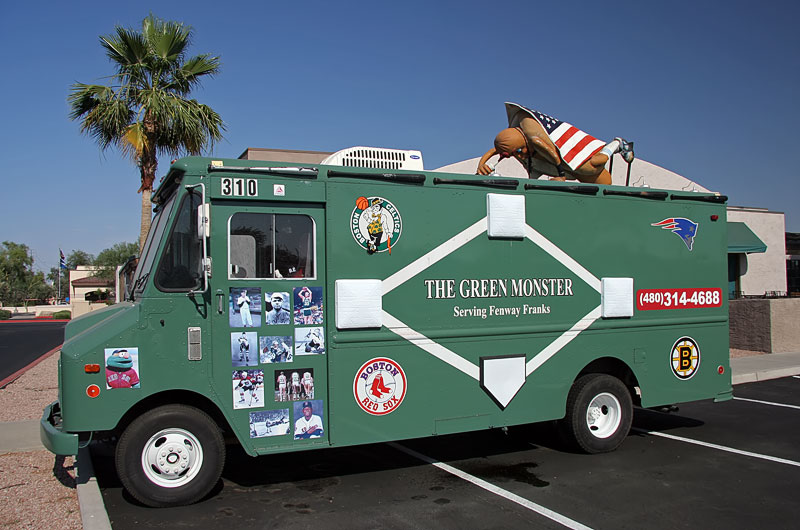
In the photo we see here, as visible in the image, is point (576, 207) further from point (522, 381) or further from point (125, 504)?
point (125, 504)

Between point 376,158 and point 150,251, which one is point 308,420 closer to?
point 150,251

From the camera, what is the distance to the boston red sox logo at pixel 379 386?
584 centimetres

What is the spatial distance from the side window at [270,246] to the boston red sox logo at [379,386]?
3.54 ft

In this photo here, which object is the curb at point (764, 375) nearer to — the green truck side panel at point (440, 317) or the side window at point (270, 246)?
the green truck side panel at point (440, 317)

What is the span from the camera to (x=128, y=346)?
5172 millimetres

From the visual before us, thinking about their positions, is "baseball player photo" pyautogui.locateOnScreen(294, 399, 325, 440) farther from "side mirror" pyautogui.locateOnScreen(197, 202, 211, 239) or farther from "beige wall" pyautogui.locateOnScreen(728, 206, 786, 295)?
"beige wall" pyautogui.locateOnScreen(728, 206, 786, 295)

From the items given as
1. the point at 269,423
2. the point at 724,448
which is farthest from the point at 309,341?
the point at 724,448

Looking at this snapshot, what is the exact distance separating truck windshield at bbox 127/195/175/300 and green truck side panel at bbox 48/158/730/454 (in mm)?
214

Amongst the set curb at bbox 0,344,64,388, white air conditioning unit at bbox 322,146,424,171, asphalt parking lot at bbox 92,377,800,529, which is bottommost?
asphalt parking lot at bbox 92,377,800,529

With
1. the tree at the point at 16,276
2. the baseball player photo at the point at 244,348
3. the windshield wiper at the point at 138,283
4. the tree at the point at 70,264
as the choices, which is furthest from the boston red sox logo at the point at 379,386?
the tree at the point at 70,264

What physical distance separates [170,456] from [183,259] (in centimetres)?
172

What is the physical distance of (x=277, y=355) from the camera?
5582 millimetres

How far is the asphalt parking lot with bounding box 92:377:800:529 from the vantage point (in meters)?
5.13

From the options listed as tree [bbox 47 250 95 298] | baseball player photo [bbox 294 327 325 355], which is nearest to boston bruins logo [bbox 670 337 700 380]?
baseball player photo [bbox 294 327 325 355]
